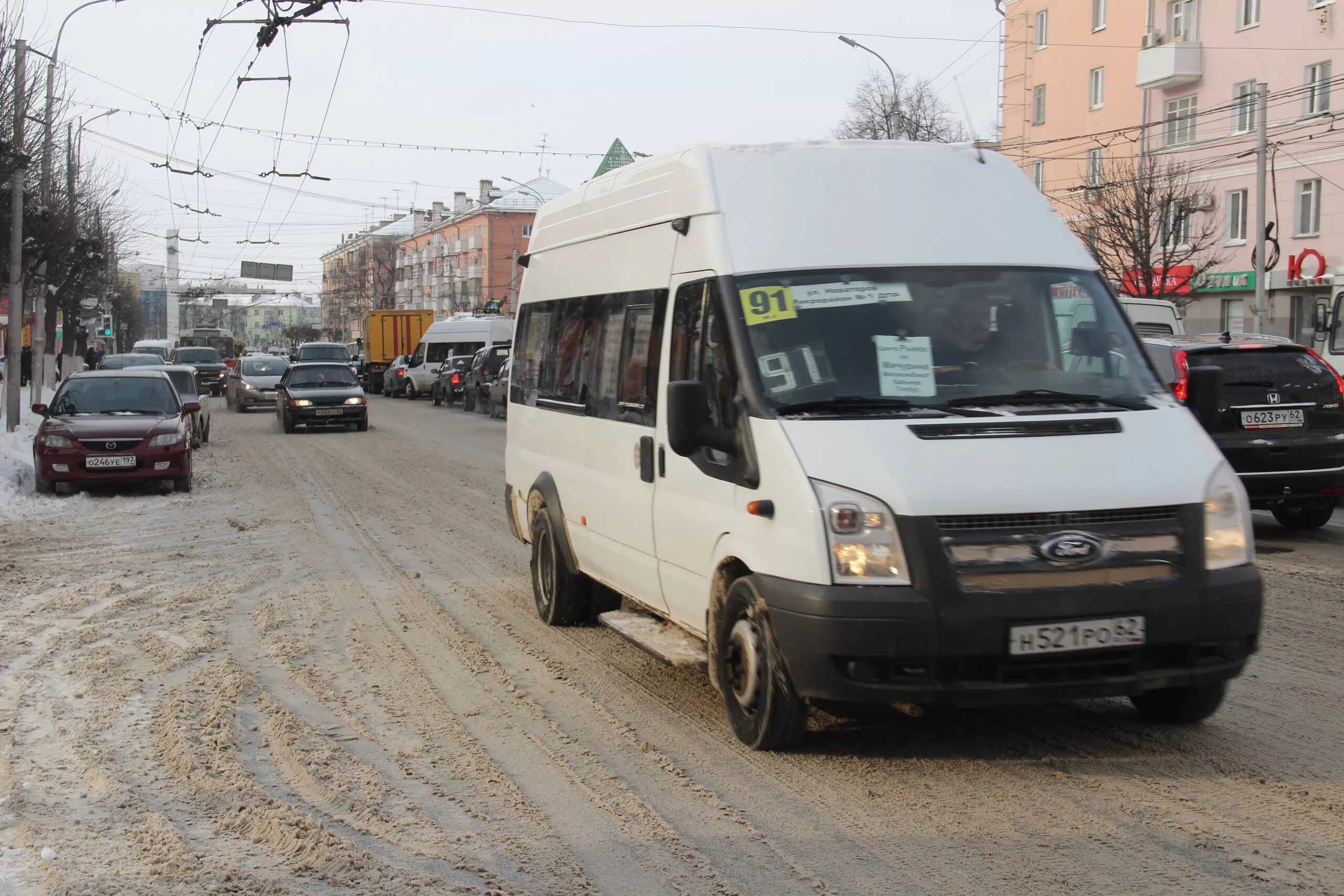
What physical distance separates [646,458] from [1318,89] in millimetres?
36367

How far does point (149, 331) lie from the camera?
162 metres

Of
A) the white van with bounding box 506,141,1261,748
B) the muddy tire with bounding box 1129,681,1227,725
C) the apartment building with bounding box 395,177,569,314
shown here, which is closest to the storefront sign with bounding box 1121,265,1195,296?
the white van with bounding box 506,141,1261,748

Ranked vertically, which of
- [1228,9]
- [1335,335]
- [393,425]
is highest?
[1228,9]

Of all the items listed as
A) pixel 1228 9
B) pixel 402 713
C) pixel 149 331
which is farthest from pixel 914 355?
pixel 149 331

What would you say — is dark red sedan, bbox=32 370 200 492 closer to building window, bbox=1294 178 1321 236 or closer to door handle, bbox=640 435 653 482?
door handle, bbox=640 435 653 482

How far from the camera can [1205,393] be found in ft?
19.7

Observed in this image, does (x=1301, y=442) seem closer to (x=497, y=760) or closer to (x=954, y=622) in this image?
(x=954, y=622)

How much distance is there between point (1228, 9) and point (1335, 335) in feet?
89.8

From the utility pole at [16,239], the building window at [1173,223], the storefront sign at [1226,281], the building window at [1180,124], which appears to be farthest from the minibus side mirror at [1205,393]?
the building window at [1180,124]

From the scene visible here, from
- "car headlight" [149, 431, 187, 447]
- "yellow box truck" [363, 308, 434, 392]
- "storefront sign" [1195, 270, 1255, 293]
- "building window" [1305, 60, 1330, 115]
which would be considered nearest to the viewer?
"car headlight" [149, 431, 187, 447]

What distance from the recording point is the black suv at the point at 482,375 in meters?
34.9

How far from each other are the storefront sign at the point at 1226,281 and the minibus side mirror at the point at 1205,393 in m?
35.3

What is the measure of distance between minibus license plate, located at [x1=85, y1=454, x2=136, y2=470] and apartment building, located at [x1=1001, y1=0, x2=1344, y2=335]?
93.8ft

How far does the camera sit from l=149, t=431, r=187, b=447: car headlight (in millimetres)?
16266
